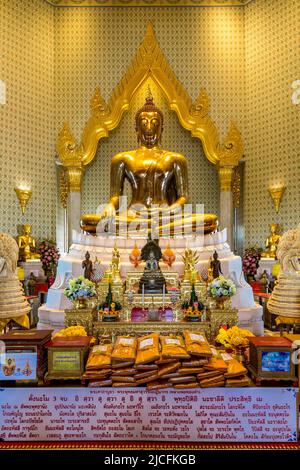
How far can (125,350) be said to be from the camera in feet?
9.59

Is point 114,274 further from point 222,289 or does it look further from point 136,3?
point 136,3

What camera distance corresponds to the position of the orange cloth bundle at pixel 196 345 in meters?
2.79

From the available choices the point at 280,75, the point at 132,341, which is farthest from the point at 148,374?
the point at 280,75

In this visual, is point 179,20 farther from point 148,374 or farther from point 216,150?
point 148,374

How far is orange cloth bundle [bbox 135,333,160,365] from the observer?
8.99ft

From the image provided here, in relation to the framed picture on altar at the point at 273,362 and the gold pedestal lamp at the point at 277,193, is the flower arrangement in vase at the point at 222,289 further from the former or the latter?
the gold pedestal lamp at the point at 277,193

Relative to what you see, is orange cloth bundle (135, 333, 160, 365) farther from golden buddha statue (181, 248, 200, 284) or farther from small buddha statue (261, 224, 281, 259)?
small buddha statue (261, 224, 281, 259)

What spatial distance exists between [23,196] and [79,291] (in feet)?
15.2

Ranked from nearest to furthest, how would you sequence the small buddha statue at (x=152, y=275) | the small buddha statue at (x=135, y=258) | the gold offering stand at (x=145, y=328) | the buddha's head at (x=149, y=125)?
the gold offering stand at (x=145, y=328)
the small buddha statue at (x=152, y=275)
the small buddha statue at (x=135, y=258)
the buddha's head at (x=149, y=125)

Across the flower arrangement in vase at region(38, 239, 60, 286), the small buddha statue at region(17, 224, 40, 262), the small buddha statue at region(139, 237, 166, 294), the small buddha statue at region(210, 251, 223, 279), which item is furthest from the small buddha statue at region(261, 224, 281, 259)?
the small buddha statue at region(17, 224, 40, 262)

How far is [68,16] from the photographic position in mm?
9336

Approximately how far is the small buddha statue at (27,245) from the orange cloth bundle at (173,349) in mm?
5127

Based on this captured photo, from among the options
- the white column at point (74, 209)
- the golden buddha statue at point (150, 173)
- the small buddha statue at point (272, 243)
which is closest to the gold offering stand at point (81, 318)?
the golden buddha statue at point (150, 173)

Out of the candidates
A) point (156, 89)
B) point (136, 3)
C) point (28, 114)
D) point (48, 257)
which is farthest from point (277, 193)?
point (28, 114)
